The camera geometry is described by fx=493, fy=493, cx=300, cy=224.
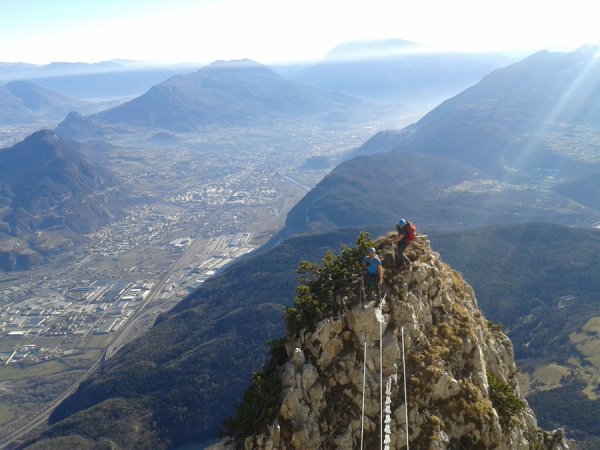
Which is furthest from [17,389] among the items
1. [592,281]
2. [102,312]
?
[592,281]

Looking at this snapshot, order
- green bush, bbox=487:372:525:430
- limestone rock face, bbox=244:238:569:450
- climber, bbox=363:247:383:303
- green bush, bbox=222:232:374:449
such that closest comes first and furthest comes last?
limestone rock face, bbox=244:238:569:450, green bush, bbox=222:232:374:449, climber, bbox=363:247:383:303, green bush, bbox=487:372:525:430

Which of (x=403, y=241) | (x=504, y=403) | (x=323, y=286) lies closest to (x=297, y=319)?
(x=323, y=286)

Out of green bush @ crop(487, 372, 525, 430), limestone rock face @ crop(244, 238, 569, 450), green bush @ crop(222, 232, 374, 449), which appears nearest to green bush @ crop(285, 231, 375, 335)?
green bush @ crop(222, 232, 374, 449)

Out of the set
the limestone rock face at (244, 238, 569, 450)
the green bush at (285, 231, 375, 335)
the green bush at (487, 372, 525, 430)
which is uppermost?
the green bush at (285, 231, 375, 335)

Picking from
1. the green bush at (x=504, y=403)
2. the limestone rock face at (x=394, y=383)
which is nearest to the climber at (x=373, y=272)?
the limestone rock face at (x=394, y=383)

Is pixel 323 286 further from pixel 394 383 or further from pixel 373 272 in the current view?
pixel 394 383

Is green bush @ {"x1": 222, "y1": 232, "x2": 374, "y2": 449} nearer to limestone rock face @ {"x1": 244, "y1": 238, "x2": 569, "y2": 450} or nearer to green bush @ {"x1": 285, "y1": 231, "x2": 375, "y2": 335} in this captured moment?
green bush @ {"x1": 285, "y1": 231, "x2": 375, "y2": 335}
